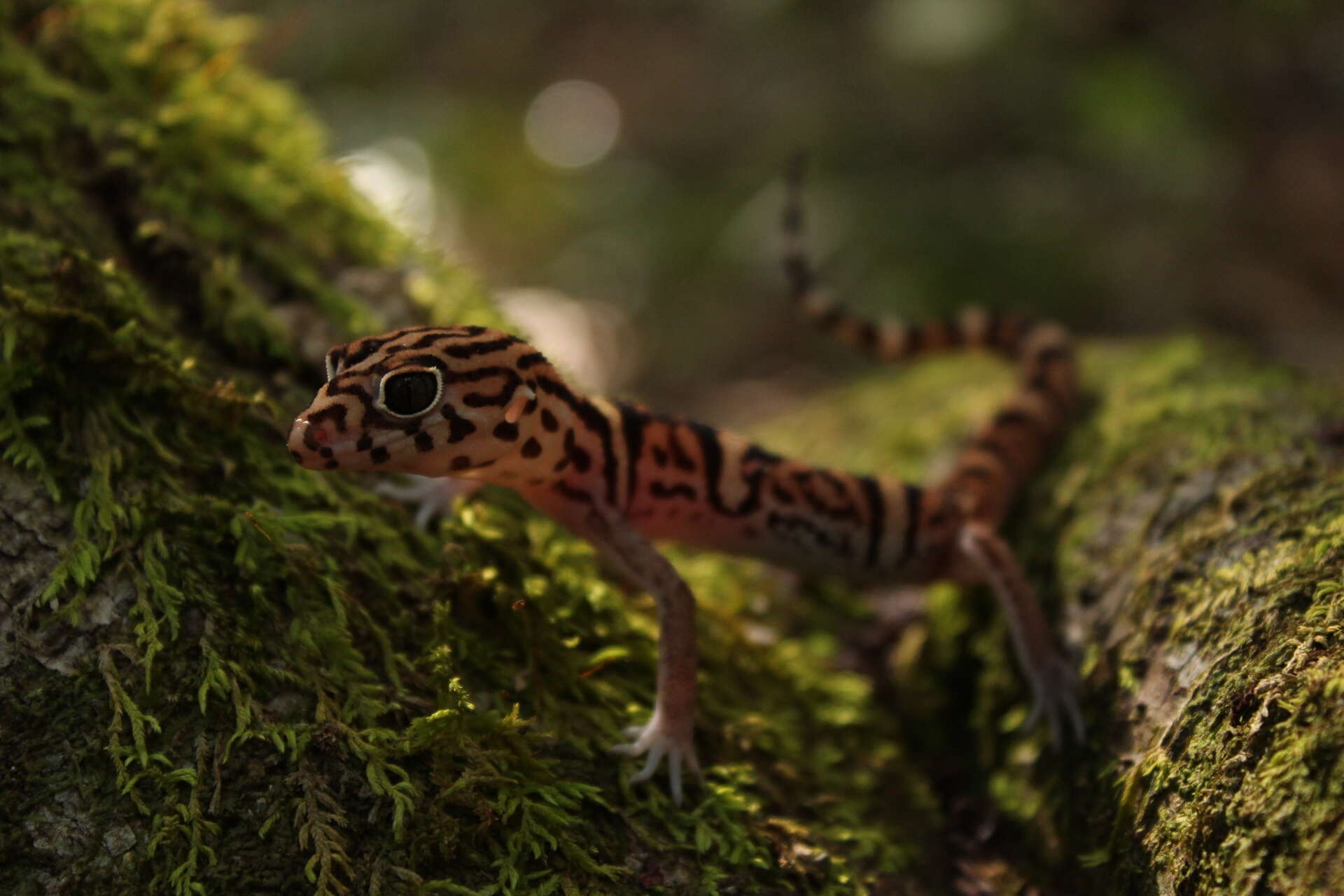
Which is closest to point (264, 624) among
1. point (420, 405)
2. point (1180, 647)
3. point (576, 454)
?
point (420, 405)

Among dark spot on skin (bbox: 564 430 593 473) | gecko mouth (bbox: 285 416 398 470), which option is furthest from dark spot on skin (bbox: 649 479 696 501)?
gecko mouth (bbox: 285 416 398 470)

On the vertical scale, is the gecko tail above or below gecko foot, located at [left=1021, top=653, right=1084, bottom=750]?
above

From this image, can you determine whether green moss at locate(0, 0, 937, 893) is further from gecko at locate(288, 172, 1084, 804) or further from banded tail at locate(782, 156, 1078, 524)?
banded tail at locate(782, 156, 1078, 524)

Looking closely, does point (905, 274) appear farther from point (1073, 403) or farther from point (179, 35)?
point (179, 35)

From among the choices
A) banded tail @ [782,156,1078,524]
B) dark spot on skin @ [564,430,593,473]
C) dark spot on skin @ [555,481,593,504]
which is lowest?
dark spot on skin @ [555,481,593,504]

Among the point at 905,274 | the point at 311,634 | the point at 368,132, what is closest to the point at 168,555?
the point at 311,634

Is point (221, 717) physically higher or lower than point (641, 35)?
lower

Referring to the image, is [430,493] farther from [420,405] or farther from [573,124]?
[573,124]
